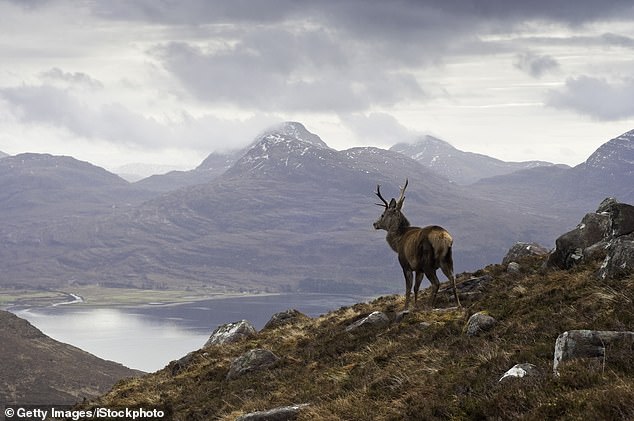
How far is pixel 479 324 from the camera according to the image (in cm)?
1603

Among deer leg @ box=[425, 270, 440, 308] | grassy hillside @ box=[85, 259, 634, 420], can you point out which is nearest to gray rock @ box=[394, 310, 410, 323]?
grassy hillside @ box=[85, 259, 634, 420]

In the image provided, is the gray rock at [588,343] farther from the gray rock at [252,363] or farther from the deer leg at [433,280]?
the gray rock at [252,363]

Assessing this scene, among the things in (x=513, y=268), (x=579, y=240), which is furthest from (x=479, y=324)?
(x=513, y=268)

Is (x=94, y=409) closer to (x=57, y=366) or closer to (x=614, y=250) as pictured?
(x=614, y=250)

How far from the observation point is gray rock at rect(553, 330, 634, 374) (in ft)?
36.1

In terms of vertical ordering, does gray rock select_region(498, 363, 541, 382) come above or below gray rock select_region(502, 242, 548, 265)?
below

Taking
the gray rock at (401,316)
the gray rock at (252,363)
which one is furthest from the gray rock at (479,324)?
the gray rock at (252,363)

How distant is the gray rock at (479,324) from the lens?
15.9 metres

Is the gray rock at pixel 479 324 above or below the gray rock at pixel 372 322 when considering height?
above

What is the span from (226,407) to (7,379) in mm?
131170

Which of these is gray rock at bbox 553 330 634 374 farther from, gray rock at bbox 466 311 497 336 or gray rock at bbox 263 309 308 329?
gray rock at bbox 263 309 308 329

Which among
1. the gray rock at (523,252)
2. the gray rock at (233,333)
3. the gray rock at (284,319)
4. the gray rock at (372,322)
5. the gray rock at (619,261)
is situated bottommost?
the gray rock at (233,333)

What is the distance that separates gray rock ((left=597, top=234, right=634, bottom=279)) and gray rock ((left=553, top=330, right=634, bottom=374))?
602 centimetres

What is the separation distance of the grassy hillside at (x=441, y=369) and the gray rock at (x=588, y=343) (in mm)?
316
